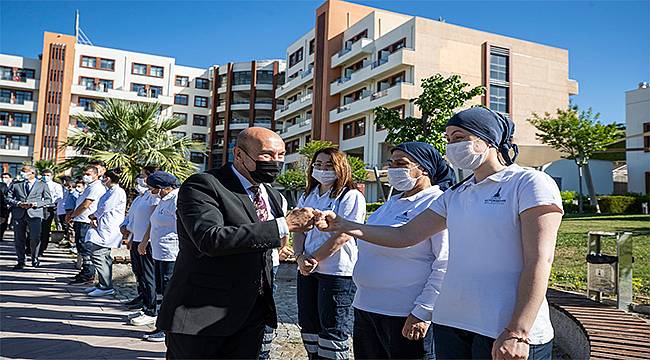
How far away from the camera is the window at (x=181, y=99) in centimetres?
6781

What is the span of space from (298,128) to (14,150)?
32985 millimetres

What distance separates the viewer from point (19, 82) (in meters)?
58.1

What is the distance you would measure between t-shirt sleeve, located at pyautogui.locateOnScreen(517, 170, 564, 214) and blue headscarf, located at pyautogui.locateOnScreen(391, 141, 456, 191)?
1278 mm

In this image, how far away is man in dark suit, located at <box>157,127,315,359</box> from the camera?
8.43ft

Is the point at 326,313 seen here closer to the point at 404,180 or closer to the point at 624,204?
the point at 404,180

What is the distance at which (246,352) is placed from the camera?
9.25ft

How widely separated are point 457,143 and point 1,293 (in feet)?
26.3

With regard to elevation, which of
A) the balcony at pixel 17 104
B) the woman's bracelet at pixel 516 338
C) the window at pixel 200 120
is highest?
the window at pixel 200 120

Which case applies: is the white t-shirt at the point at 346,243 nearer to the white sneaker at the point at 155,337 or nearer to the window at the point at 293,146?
the white sneaker at the point at 155,337

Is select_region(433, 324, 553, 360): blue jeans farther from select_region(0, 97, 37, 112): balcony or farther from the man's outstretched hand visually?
select_region(0, 97, 37, 112): balcony

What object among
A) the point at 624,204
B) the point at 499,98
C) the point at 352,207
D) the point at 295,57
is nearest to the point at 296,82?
the point at 295,57

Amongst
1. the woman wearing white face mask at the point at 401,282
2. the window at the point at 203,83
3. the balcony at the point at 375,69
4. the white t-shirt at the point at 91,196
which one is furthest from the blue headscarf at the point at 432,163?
the window at the point at 203,83

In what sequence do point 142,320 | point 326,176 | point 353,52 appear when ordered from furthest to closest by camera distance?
point 353,52, point 142,320, point 326,176

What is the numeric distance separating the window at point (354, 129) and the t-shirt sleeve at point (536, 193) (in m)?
40.1
